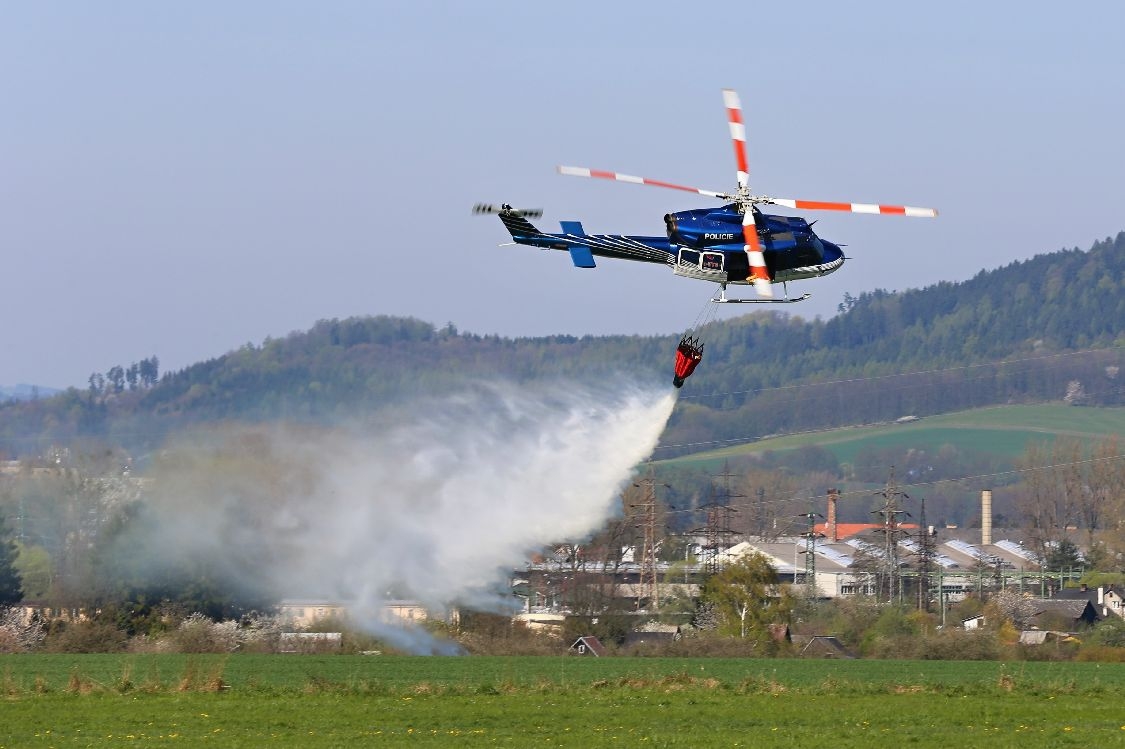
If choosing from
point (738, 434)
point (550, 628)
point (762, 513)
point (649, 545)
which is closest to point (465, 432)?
point (550, 628)

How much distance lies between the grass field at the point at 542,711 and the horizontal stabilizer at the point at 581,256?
28.9ft

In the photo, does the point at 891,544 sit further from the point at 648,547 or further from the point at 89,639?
the point at 89,639

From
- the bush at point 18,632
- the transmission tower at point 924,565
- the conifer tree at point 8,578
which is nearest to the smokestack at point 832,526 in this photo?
the transmission tower at point 924,565

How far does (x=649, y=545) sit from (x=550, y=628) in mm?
8509

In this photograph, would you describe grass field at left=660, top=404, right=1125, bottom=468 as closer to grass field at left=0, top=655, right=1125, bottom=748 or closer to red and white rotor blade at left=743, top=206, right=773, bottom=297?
red and white rotor blade at left=743, top=206, right=773, bottom=297

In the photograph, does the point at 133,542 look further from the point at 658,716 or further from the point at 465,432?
the point at 658,716

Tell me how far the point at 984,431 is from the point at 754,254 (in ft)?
449

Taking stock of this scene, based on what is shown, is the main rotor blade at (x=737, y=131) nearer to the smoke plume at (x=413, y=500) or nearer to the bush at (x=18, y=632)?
the smoke plume at (x=413, y=500)

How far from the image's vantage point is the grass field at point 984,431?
508 feet

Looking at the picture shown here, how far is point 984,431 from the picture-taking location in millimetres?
164625

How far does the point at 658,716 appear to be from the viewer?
27953 mm

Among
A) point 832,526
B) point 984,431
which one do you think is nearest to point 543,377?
point 832,526

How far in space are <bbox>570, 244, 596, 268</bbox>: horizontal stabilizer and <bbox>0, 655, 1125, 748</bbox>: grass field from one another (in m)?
8.80

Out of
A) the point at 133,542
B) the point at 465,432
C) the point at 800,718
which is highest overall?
the point at 465,432
